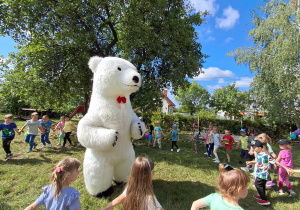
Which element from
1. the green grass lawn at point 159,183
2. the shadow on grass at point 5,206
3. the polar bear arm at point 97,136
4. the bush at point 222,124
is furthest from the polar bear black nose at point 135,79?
the bush at point 222,124

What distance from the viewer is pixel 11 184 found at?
378cm

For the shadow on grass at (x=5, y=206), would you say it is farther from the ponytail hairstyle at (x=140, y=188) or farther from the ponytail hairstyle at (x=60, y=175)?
the ponytail hairstyle at (x=140, y=188)

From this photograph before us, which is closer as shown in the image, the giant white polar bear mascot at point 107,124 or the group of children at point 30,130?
the giant white polar bear mascot at point 107,124

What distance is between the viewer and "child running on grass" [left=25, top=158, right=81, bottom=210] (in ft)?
5.51

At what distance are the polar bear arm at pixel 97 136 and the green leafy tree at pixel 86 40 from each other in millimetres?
4355

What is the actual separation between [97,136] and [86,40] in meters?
4.81

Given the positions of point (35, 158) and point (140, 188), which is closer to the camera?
point (140, 188)

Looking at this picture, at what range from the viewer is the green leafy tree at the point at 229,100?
2669cm

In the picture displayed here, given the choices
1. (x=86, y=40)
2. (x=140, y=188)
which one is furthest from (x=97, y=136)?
(x=86, y=40)

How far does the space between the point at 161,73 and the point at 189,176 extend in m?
5.01

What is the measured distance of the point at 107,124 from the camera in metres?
2.88

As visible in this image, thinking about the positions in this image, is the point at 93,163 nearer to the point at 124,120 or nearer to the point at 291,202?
the point at 124,120

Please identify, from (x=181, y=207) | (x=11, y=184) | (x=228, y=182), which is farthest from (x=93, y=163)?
(x=11, y=184)

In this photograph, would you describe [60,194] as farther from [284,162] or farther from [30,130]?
[30,130]
